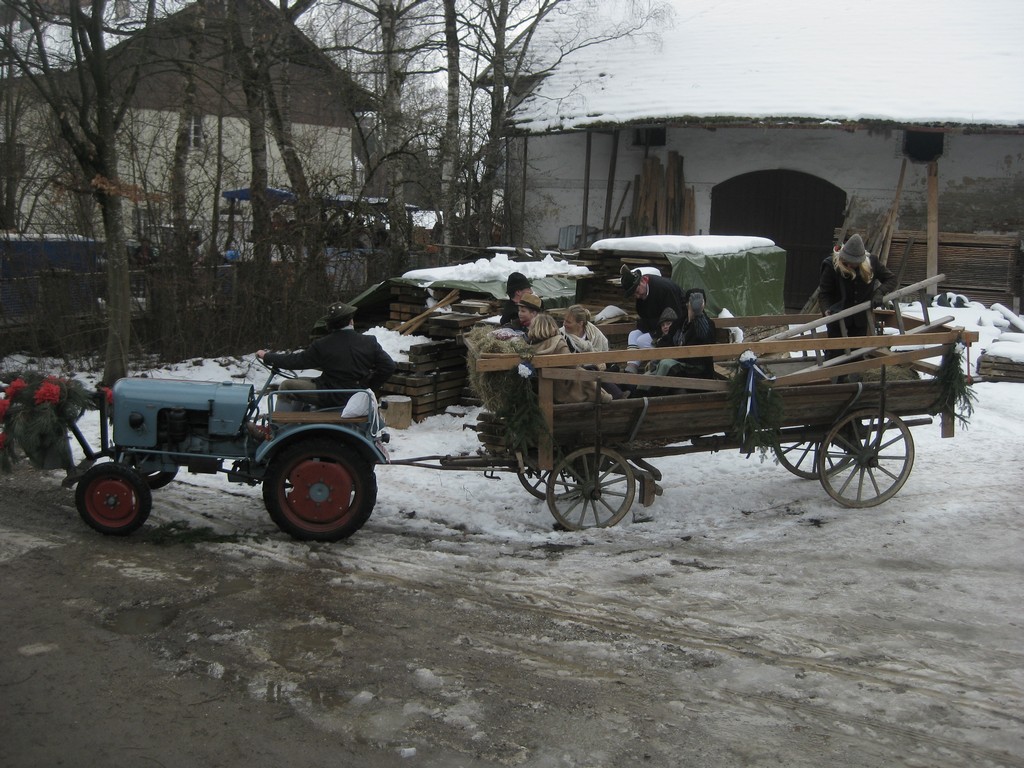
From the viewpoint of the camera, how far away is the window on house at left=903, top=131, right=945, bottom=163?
62.2 feet

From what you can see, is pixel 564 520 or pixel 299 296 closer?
pixel 564 520

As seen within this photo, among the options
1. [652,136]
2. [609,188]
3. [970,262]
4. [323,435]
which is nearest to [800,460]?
[323,435]

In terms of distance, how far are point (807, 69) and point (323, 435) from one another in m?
16.8

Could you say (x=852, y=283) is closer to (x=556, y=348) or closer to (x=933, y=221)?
(x=556, y=348)

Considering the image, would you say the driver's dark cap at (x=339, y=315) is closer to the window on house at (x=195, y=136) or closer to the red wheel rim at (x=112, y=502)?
the red wheel rim at (x=112, y=502)

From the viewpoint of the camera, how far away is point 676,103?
19.5 m

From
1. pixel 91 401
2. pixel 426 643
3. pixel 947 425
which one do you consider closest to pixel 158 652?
pixel 426 643

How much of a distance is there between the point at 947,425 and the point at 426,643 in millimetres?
5137

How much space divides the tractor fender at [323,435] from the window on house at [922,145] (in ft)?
51.6

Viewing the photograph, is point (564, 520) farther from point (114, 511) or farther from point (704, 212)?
point (704, 212)

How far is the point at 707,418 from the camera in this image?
7652 mm

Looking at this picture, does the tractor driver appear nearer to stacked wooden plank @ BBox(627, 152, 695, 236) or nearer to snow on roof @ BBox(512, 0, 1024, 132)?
snow on roof @ BBox(512, 0, 1024, 132)

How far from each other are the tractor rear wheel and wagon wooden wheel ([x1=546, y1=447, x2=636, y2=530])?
4.85 feet

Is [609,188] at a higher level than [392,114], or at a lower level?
lower
